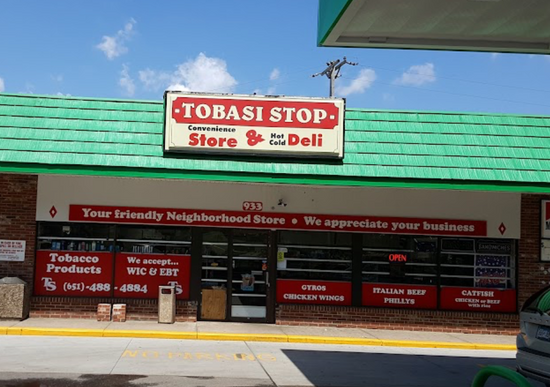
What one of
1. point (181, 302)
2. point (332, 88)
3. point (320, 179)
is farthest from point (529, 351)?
point (332, 88)

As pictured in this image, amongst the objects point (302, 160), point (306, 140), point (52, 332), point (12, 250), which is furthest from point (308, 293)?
point (12, 250)

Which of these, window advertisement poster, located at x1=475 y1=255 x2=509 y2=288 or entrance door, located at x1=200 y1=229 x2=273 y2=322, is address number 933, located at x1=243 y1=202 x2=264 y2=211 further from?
window advertisement poster, located at x1=475 y1=255 x2=509 y2=288

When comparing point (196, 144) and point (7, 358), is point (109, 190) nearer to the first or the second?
point (196, 144)

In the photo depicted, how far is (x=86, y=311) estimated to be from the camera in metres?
15.5

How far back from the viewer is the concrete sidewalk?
13.8m

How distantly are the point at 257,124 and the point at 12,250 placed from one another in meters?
6.60

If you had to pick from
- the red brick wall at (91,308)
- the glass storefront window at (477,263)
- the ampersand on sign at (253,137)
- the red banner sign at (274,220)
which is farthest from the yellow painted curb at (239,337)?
the ampersand on sign at (253,137)

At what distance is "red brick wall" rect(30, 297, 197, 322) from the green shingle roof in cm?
336

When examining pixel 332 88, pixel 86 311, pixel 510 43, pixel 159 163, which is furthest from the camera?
pixel 332 88

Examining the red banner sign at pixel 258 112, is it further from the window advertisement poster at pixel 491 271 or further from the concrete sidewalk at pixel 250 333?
the window advertisement poster at pixel 491 271

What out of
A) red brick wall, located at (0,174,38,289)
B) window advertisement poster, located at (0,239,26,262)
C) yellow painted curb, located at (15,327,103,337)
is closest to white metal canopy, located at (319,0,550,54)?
yellow painted curb, located at (15,327,103,337)

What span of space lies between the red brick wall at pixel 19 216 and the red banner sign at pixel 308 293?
6.10 meters

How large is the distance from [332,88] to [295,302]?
2420 cm

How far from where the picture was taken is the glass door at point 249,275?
15961 millimetres
